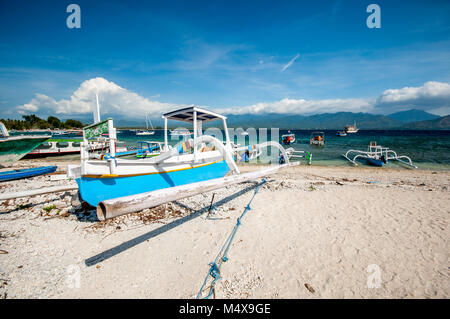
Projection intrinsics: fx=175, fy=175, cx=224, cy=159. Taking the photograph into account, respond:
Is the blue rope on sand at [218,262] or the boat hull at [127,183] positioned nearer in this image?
the blue rope on sand at [218,262]

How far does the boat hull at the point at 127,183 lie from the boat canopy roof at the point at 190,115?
2.25 meters

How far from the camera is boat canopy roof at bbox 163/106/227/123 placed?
262 inches

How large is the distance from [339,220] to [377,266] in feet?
6.48

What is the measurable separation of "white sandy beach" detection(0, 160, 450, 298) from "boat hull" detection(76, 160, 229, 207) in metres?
0.96

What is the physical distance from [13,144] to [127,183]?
484 centimetres

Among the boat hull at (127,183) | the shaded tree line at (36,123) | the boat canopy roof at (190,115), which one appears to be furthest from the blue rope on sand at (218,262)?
the shaded tree line at (36,123)

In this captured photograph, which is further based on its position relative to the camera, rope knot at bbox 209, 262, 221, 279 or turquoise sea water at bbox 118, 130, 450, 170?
turquoise sea water at bbox 118, 130, 450, 170

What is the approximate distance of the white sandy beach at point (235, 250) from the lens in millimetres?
3168

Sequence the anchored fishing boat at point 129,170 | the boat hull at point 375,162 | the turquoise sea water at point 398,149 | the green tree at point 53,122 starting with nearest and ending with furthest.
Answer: the anchored fishing boat at point 129,170 < the boat hull at point 375,162 < the turquoise sea water at point 398,149 < the green tree at point 53,122

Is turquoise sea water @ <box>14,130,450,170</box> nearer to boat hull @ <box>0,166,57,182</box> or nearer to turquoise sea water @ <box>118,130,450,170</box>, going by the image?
turquoise sea water @ <box>118,130,450,170</box>

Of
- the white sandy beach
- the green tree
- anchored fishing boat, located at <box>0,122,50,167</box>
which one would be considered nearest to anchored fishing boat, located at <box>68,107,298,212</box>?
the white sandy beach

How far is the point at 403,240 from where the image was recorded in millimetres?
4480

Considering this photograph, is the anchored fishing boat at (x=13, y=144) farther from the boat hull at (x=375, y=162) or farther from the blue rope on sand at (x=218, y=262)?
the boat hull at (x=375, y=162)
